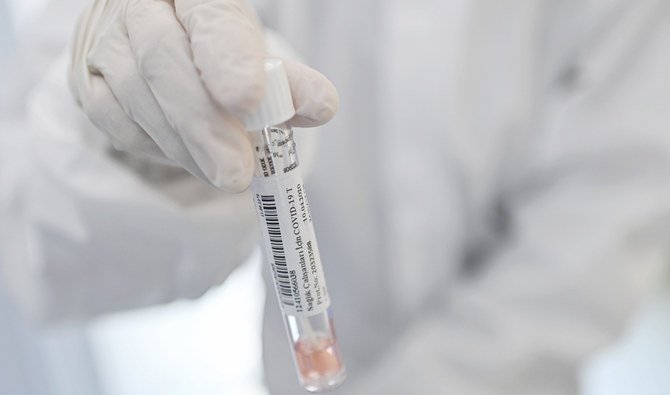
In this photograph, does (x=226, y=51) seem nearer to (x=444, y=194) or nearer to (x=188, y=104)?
(x=188, y=104)

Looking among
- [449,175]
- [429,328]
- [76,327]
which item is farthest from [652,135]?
[76,327]

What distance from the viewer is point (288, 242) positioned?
38cm

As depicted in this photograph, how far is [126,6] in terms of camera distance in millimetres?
460

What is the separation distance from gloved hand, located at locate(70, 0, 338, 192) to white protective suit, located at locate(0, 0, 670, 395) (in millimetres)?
253

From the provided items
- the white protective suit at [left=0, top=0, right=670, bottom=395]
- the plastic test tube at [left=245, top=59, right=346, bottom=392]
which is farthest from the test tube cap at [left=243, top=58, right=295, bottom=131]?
the white protective suit at [left=0, top=0, right=670, bottom=395]

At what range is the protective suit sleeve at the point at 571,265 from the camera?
77cm

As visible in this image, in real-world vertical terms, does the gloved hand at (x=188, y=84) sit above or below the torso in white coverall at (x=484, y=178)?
above

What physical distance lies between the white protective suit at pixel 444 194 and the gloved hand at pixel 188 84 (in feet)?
0.83

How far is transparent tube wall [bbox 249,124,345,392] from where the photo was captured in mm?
374

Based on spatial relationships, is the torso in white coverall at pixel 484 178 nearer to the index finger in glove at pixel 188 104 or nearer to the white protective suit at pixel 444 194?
the white protective suit at pixel 444 194

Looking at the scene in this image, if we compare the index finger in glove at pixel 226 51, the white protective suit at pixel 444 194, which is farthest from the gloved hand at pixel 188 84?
the white protective suit at pixel 444 194

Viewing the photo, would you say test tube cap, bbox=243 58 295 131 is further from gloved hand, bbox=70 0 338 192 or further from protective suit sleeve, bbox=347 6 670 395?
protective suit sleeve, bbox=347 6 670 395

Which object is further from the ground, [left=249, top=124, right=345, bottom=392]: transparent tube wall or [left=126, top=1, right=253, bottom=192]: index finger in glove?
[left=126, top=1, right=253, bottom=192]: index finger in glove

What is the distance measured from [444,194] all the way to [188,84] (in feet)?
1.64
